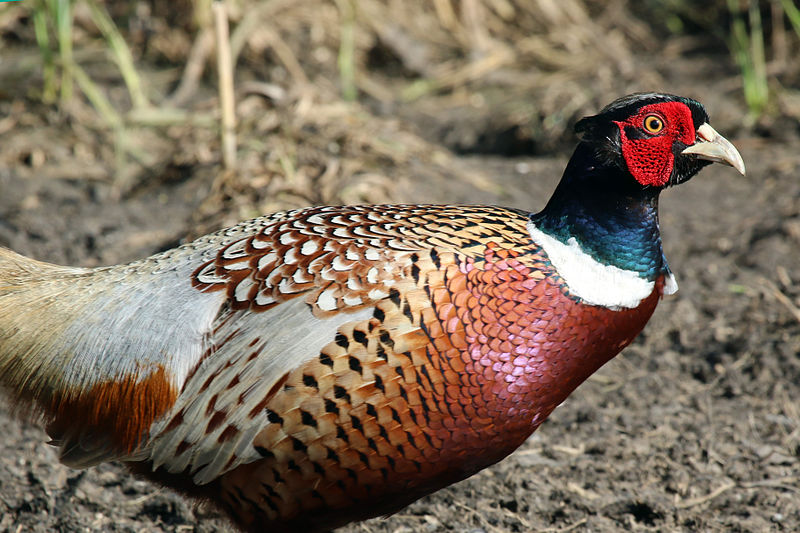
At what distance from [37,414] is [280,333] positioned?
2.63ft


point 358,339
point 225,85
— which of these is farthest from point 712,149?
point 225,85

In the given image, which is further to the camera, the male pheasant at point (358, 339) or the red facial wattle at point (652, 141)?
the red facial wattle at point (652, 141)

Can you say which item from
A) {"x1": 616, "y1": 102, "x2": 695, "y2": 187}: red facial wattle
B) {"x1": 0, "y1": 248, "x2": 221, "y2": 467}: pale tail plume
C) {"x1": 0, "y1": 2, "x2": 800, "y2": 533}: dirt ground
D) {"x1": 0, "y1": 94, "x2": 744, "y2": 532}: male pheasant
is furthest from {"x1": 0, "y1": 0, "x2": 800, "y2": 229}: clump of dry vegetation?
{"x1": 616, "y1": 102, "x2": 695, "y2": 187}: red facial wattle

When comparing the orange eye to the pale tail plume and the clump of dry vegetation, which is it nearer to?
the pale tail plume

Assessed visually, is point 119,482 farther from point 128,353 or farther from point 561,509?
point 561,509

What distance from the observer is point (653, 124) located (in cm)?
228

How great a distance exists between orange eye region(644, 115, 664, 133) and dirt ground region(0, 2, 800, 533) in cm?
131

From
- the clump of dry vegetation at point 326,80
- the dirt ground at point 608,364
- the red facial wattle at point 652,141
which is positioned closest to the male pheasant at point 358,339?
the red facial wattle at point 652,141

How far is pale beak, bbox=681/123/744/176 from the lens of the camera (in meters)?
2.30

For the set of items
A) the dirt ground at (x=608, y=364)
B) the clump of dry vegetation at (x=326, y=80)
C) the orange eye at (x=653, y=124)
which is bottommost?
the dirt ground at (x=608, y=364)

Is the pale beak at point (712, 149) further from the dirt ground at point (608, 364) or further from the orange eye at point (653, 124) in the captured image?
the dirt ground at point (608, 364)

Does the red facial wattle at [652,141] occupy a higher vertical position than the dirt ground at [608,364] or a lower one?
higher

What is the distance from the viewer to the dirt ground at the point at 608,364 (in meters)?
2.87

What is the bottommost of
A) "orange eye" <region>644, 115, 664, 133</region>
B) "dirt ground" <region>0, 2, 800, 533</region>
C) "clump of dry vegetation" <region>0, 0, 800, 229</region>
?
"dirt ground" <region>0, 2, 800, 533</region>
